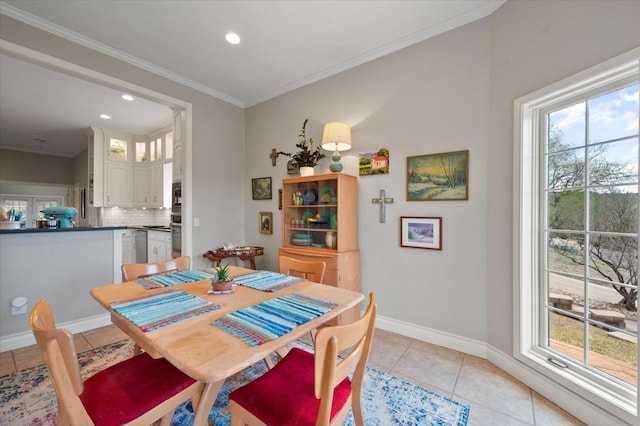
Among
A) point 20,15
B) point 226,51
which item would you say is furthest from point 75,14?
point 226,51

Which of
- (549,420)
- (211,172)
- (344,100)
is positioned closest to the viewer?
(549,420)

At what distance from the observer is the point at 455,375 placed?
194 centimetres

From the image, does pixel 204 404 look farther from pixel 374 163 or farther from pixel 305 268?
pixel 374 163

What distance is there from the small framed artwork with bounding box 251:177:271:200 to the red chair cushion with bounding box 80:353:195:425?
2.57 metres

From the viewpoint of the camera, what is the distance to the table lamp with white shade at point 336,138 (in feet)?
8.80

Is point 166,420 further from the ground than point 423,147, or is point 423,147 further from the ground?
point 423,147

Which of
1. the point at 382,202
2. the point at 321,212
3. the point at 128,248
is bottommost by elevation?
the point at 128,248

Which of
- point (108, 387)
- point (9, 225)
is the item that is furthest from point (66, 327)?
point (108, 387)

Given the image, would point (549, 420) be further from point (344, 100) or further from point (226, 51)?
point (226, 51)

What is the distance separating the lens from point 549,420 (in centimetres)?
152

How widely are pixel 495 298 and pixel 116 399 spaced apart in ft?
7.95

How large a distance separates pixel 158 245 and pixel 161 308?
12.5 ft

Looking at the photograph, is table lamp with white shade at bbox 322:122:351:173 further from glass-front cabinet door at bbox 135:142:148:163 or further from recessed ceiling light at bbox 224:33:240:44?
glass-front cabinet door at bbox 135:142:148:163

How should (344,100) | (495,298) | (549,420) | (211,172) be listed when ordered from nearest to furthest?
(549,420) → (495,298) → (344,100) → (211,172)
